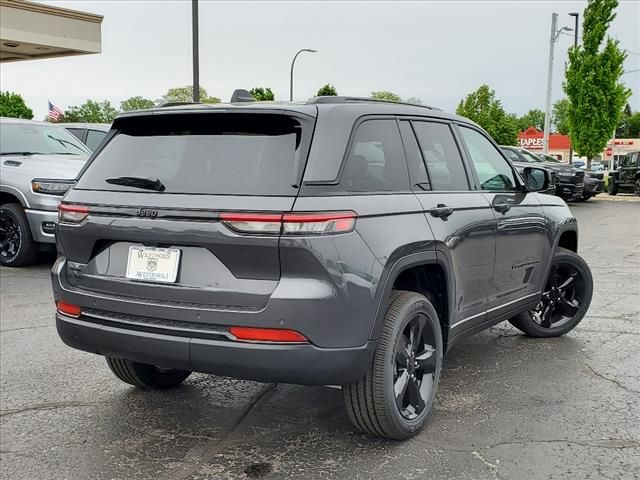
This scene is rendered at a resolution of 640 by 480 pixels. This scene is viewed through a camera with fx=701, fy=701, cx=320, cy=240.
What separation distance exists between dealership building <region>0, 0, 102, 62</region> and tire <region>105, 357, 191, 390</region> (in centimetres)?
2300

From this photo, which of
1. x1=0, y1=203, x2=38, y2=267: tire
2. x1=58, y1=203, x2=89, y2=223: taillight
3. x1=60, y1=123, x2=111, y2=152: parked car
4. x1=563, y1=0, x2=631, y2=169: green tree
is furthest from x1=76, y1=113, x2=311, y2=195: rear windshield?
x1=563, y1=0, x2=631, y2=169: green tree

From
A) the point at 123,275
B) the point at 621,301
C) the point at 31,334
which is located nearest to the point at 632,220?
the point at 621,301

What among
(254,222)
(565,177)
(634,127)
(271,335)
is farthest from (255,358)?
(634,127)

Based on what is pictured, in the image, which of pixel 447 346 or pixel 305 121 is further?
pixel 447 346

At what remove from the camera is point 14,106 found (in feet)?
242

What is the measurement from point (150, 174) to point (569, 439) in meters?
2.55

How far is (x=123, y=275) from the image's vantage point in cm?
336

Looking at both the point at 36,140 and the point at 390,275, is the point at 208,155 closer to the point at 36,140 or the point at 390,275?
the point at 390,275

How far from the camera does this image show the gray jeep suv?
3.05 m

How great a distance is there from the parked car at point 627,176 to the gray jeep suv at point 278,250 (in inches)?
902

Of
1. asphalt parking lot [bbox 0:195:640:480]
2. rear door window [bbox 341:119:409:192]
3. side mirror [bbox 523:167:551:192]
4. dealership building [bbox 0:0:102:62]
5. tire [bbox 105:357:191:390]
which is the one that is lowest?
asphalt parking lot [bbox 0:195:640:480]

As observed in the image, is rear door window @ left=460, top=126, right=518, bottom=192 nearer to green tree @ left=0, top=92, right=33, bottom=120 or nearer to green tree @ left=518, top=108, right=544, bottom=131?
green tree @ left=0, top=92, right=33, bottom=120

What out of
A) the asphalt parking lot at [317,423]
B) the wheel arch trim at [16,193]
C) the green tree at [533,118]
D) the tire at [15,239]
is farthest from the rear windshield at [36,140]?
the green tree at [533,118]

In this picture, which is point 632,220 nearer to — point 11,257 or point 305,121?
point 11,257
